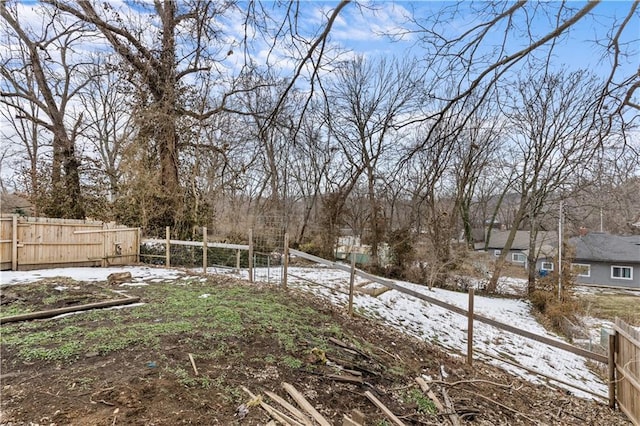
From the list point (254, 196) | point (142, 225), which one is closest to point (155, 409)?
point (142, 225)

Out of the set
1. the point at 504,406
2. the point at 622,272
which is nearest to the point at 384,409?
the point at 504,406

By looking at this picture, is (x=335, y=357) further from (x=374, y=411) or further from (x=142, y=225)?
(x=142, y=225)

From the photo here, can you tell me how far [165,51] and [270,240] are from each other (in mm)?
7222

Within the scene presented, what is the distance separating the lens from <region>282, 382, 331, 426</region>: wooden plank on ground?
2677mm

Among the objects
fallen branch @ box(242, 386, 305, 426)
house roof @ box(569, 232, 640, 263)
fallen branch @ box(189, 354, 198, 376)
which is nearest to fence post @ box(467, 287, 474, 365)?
fallen branch @ box(242, 386, 305, 426)

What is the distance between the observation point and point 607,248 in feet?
80.4

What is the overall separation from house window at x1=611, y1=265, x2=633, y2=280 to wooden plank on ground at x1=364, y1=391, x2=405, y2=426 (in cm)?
2945

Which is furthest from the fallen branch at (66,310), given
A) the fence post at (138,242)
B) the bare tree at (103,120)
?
the bare tree at (103,120)

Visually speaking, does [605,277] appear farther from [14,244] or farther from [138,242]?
[14,244]

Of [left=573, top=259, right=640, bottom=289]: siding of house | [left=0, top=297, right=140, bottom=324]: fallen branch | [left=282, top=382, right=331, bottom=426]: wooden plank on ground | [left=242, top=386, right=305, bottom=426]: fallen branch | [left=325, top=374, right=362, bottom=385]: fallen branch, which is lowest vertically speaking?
[left=573, top=259, right=640, bottom=289]: siding of house

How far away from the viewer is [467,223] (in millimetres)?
20188

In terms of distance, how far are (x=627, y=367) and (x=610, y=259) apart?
26.2 meters

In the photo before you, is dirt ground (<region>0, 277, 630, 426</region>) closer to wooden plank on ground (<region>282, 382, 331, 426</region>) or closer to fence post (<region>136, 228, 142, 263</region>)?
wooden plank on ground (<region>282, 382, 331, 426</region>)

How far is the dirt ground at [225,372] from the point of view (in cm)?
271
